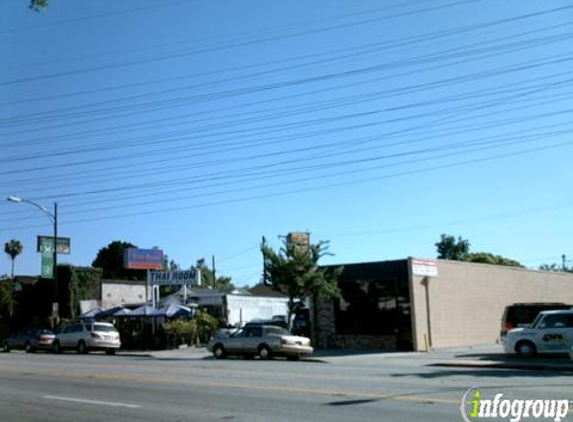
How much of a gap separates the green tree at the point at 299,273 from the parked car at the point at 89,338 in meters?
9.23

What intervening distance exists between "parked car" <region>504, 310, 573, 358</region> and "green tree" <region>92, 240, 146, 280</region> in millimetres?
69792

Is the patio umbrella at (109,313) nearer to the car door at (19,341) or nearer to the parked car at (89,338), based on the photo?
the car door at (19,341)

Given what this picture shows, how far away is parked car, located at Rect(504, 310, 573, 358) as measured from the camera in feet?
76.4

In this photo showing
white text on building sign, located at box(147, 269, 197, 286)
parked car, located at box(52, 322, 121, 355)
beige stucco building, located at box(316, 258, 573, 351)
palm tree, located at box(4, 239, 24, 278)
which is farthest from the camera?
palm tree, located at box(4, 239, 24, 278)

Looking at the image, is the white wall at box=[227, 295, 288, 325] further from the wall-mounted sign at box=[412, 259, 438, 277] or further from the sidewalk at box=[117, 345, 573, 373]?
the wall-mounted sign at box=[412, 259, 438, 277]

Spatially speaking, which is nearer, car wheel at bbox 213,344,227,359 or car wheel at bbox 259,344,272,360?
car wheel at bbox 259,344,272,360

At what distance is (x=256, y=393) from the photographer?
14.2 m

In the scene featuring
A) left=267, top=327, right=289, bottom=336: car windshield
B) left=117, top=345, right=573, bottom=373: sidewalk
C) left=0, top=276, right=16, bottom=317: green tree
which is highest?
left=0, top=276, right=16, bottom=317: green tree

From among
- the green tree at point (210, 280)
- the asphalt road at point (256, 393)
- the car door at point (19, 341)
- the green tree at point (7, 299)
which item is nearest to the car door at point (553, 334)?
the asphalt road at point (256, 393)

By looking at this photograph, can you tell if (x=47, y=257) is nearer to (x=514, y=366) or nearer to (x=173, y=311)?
(x=173, y=311)

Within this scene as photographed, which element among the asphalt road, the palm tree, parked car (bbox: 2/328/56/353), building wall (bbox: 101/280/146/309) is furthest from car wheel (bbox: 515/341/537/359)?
the palm tree

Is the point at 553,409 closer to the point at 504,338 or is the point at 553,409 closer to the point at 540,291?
the point at 504,338

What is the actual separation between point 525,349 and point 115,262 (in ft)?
241

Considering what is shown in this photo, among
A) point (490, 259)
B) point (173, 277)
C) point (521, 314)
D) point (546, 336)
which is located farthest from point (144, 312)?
point (490, 259)
